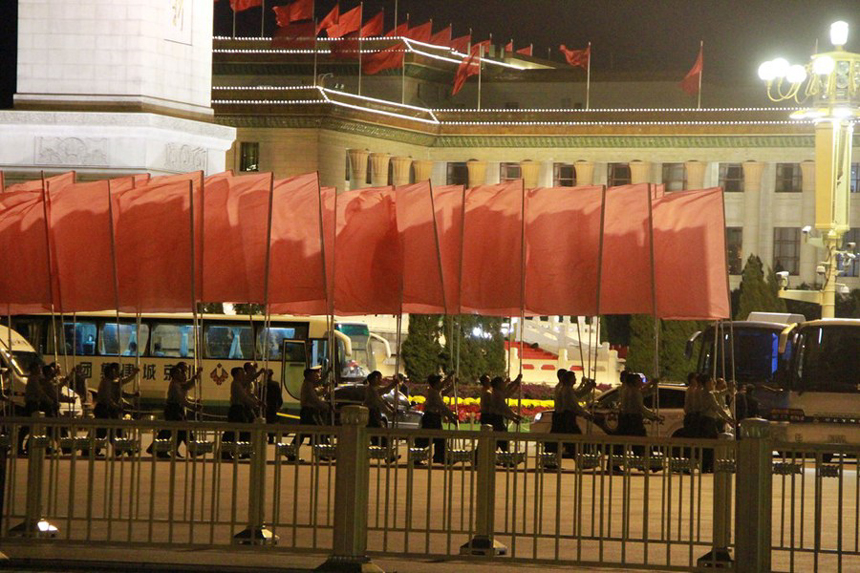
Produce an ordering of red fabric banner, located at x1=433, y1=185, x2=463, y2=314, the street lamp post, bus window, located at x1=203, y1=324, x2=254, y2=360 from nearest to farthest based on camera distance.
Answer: red fabric banner, located at x1=433, y1=185, x2=463, y2=314
the street lamp post
bus window, located at x1=203, y1=324, x2=254, y2=360

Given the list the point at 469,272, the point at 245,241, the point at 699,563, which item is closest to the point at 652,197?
the point at 469,272

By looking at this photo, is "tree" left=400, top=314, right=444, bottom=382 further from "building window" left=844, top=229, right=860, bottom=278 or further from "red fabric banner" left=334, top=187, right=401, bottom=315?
"building window" left=844, top=229, right=860, bottom=278

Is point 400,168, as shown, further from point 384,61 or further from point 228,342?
point 228,342

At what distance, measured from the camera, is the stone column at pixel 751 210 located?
217 feet

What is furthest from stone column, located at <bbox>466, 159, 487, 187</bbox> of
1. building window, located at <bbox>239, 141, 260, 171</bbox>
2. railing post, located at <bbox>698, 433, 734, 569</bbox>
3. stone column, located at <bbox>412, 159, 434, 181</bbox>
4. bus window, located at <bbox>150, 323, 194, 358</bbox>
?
railing post, located at <bbox>698, 433, 734, 569</bbox>

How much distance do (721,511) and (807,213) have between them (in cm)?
5724

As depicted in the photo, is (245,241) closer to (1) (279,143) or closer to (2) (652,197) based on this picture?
(2) (652,197)

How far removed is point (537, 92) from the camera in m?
71.5

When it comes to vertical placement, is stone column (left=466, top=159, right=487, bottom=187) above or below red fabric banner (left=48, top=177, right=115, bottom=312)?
above

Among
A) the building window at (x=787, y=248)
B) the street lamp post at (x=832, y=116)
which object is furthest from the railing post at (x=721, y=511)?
the building window at (x=787, y=248)

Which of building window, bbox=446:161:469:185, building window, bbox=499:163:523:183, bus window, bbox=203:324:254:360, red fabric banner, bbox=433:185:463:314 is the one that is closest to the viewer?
red fabric banner, bbox=433:185:463:314

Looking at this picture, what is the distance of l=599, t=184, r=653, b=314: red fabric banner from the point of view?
16750 millimetres

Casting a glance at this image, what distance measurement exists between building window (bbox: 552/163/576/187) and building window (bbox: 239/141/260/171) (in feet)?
40.8

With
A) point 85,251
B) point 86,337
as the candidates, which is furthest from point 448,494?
point 86,337
